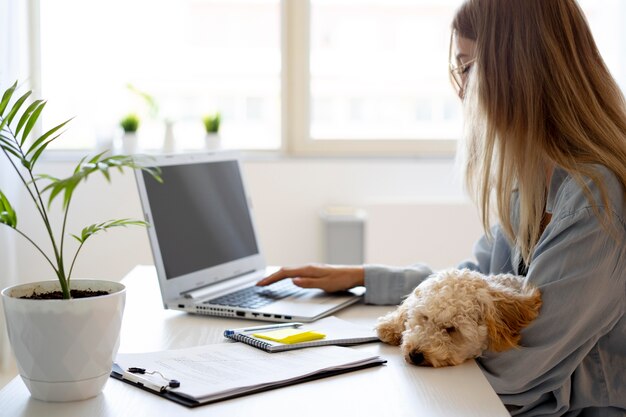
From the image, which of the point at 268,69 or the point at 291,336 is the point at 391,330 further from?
the point at 268,69

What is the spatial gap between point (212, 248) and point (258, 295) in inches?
6.9

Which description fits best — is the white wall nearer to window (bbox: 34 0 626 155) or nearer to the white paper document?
window (bbox: 34 0 626 155)

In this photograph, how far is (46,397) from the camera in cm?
101

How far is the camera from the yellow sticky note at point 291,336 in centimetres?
122

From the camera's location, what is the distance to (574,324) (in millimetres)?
1203

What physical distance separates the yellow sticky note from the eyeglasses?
0.59m

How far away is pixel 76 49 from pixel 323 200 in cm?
122

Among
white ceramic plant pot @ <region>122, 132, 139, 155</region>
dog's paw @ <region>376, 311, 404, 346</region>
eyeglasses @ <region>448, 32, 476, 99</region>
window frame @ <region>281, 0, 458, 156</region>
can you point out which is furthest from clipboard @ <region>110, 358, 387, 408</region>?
window frame @ <region>281, 0, 458, 156</region>

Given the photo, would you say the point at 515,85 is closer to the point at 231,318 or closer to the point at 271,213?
the point at 231,318

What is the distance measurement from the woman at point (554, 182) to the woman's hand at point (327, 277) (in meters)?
0.28

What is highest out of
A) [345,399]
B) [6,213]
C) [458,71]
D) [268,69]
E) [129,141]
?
[268,69]

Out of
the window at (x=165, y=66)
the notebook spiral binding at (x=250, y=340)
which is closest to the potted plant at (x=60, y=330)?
the notebook spiral binding at (x=250, y=340)

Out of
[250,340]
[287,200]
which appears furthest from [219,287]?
[287,200]

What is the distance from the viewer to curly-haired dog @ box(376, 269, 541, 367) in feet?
3.86
